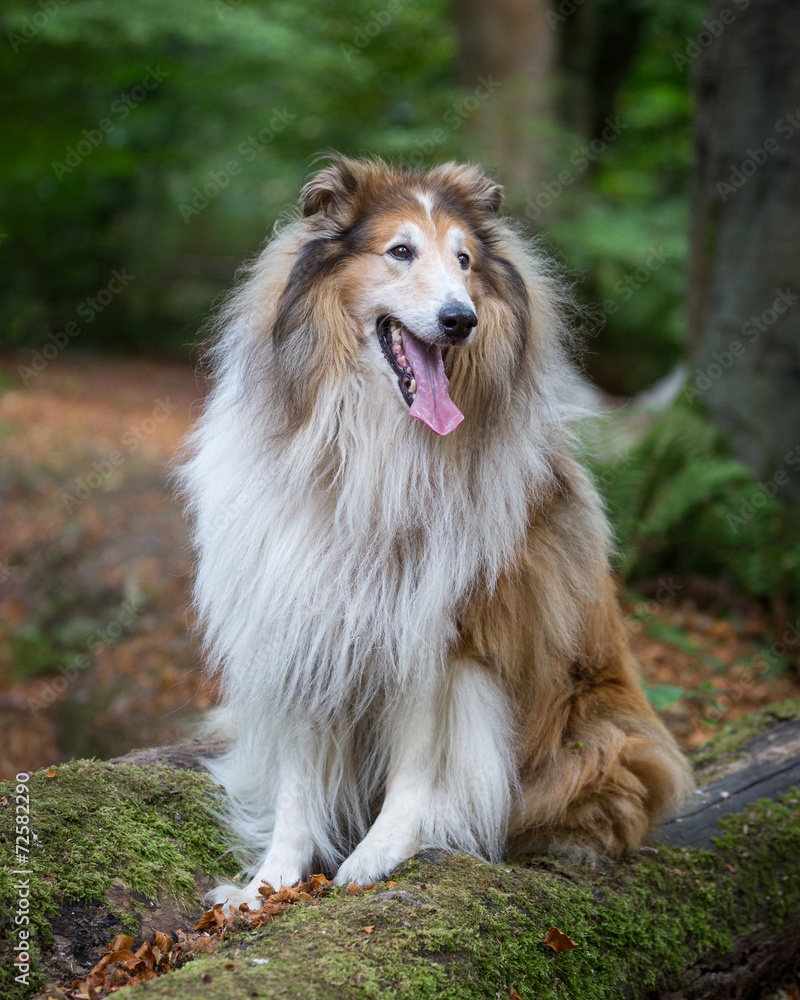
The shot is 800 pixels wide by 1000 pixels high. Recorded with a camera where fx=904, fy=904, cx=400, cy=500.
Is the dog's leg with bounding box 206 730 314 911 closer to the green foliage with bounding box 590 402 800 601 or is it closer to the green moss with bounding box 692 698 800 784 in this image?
the green moss with bounding box 692 698 800 784

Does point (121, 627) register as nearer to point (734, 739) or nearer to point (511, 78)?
point (734, 739)

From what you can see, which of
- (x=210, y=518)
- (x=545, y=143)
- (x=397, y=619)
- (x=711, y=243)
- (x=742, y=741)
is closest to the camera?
(x=397, y=619)

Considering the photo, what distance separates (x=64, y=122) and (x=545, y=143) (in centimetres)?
660

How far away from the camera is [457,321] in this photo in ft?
8.84

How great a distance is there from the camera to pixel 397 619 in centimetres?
275

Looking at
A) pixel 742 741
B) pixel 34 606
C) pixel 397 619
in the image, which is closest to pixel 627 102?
pixel 34 606

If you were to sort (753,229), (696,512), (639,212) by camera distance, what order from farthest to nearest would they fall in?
(639,212) → (753,229) → (696,512)

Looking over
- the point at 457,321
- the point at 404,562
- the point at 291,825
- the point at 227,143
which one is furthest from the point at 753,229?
the point at 227,143

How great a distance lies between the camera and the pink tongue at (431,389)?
2.75 metres

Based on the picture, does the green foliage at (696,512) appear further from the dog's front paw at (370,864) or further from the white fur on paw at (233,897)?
the white fur on paw at (233,897)

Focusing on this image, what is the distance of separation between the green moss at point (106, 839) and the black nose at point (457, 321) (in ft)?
5.96

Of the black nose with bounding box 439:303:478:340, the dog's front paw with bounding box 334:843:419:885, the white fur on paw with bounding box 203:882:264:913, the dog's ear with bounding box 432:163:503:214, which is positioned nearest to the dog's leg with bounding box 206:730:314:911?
the white fur on paw with bounding box 203:882:264:913

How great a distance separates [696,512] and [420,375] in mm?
3821

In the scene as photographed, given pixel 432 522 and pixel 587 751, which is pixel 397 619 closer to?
pixel 432 522
